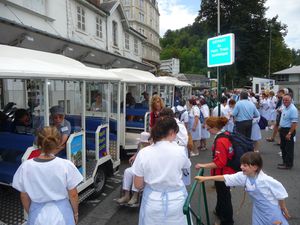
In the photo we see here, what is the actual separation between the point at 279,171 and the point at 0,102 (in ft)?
24.7

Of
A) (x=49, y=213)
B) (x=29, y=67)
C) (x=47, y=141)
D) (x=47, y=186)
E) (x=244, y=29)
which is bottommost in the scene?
(x=49, y=213)

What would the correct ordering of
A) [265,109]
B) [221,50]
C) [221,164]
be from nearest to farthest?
[221,164]
[221,50]
[265,109]

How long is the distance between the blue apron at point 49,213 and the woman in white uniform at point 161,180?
0.75 m

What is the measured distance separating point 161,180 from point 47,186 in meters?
1.06

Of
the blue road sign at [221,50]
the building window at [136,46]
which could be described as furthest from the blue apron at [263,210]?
the building window at [136,46]

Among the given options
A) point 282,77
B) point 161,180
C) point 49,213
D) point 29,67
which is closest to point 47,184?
point 49,213

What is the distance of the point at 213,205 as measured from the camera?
5.25 m

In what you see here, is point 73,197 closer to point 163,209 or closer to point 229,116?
point 163,209

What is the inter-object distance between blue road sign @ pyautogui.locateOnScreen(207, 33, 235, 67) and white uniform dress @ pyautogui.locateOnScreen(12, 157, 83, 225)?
5833mm

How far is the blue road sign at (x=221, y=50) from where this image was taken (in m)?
7.54

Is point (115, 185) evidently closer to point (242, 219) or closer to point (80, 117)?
point (80, 117)

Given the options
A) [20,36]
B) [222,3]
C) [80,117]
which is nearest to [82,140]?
[80,117]

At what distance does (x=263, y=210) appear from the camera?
3.16 metres

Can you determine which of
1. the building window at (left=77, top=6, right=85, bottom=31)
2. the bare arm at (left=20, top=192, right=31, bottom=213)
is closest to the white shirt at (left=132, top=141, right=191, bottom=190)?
the bare arm at (left=20, top=192, right=31, bottom=213)
